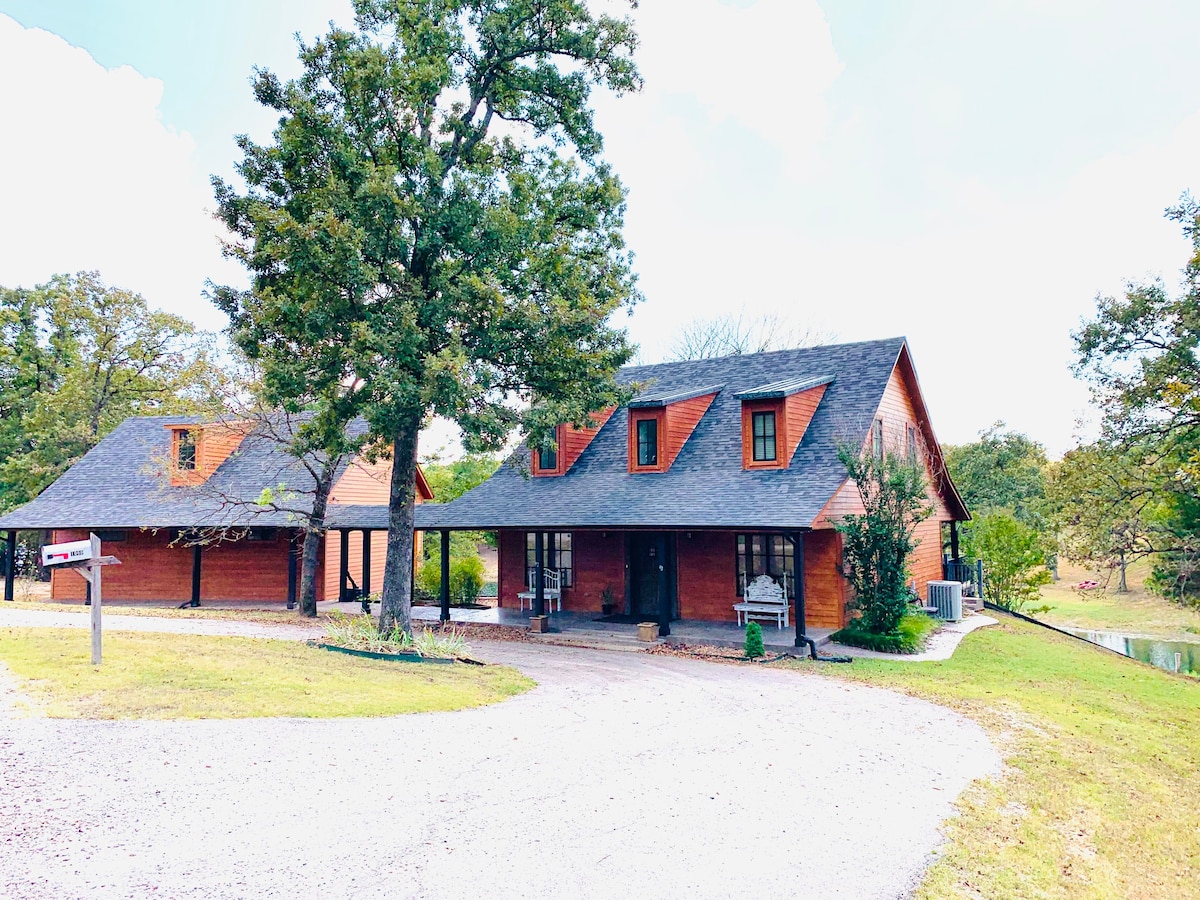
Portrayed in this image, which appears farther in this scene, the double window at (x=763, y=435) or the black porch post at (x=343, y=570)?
the black porch post at (x=343, y=570)

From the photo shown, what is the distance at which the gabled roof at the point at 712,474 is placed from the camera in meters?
15.8

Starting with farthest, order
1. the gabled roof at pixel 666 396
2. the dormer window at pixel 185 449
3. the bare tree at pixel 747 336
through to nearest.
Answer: the bare tree at pixel 747 336
the dormer window at pixel 185 449
the gabled roof at pixel 666 396

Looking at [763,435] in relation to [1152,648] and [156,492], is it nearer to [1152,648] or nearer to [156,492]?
[1152,648]

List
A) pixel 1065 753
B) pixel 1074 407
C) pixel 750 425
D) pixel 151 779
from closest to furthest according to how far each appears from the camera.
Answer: pixel 151 779 → pixel 1065 753 → pixel 750 425 → pixel 1074 407

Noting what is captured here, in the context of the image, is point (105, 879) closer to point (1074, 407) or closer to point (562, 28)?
point (562, 28)

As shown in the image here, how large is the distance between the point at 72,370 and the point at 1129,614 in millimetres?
46108

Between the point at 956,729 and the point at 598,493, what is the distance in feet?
33.7

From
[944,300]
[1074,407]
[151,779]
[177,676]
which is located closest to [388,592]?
[177,676]

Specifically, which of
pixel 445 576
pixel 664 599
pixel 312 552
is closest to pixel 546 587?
pixel 445 576

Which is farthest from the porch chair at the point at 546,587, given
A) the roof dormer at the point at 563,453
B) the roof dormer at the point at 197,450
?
the roof dormer at the point at 197,450

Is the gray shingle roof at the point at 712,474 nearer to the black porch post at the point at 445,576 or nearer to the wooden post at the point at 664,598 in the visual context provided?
the black porch post at the point at 445,576

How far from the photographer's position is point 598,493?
60.7 feet

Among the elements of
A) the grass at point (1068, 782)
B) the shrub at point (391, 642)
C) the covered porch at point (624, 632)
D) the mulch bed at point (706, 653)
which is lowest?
the grass at point (1068, 782)

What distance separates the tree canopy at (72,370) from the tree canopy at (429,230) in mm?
22159
